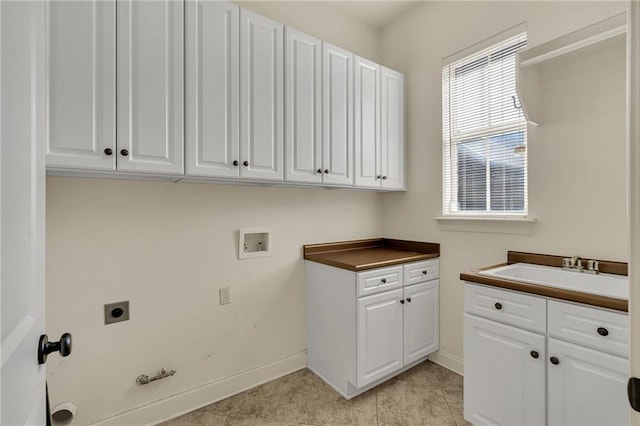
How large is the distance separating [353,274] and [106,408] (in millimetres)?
1571

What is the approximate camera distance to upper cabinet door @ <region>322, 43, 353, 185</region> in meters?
2.14

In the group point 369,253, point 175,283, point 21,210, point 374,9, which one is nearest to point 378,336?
point 369,253

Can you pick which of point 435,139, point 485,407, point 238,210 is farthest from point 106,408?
point 435,139

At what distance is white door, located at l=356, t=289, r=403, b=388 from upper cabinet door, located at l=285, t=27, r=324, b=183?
929mm

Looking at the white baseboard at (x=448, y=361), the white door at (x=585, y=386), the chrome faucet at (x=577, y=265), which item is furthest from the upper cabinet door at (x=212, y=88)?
the white baseboard at (x=448, y=361)

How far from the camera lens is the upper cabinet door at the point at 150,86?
4.66 ft

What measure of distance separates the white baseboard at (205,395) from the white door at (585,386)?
1629mm

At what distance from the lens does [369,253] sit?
2.52 metres

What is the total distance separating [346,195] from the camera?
2.70m

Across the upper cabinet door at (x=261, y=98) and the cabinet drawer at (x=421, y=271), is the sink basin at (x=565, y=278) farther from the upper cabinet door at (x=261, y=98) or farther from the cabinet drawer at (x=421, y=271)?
the upper cabinet door at (x=261, y=98)

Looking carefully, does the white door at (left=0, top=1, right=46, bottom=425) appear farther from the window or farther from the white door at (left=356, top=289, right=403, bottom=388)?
the window

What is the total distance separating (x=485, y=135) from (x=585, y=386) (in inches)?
63.9

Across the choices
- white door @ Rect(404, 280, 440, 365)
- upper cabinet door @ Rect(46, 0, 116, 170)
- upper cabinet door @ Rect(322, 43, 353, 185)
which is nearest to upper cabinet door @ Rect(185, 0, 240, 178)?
upper cabinet door @ Rect(46, 0, 116, 170)

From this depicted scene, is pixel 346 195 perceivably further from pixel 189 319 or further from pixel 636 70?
pixel 636 70
